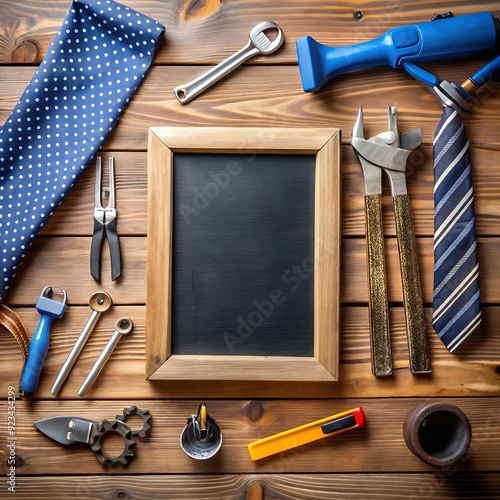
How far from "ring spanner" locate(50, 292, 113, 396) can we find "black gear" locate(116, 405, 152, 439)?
0.42 feet

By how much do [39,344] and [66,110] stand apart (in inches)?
17.5

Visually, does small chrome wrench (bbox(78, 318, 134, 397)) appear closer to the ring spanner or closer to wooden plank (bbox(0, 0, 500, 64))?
the ring spanner

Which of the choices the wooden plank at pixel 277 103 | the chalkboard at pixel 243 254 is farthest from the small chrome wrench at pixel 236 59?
the chalkboard at pixel 243 254

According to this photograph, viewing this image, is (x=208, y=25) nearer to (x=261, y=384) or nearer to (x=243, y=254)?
(x=243, y=254)

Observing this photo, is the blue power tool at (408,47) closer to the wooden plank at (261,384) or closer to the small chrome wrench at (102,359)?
the wooden plank at (261,384)

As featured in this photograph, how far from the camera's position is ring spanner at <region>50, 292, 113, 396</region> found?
39.8 inches

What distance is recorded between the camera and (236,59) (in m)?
1.04

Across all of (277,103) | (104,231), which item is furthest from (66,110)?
(277,103)

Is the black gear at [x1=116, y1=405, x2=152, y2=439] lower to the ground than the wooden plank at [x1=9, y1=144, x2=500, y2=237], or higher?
lower

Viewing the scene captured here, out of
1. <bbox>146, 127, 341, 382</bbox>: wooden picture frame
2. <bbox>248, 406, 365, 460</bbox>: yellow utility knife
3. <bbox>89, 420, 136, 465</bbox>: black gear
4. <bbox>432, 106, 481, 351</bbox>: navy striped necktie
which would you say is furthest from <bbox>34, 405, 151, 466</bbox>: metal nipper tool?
<bbox>432, 106, 481, 351</bbox>: navy striped necktie

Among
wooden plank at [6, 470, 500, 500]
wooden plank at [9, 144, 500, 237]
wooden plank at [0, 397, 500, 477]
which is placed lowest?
wooden plank at [6, 470, 500, 500]

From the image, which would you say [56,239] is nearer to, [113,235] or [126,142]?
[113,235]

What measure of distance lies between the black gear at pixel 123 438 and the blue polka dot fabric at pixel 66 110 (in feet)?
1.03

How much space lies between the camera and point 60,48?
1.02m
